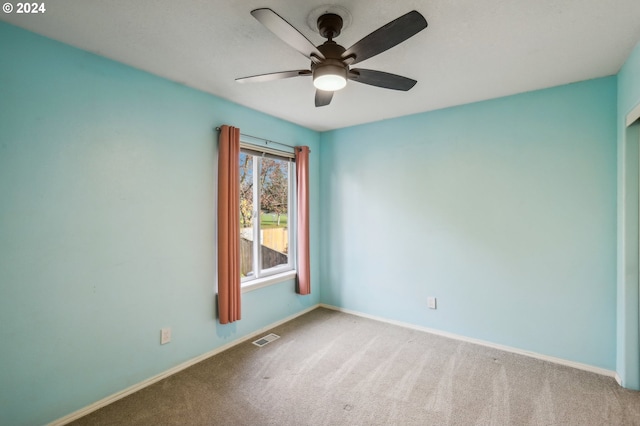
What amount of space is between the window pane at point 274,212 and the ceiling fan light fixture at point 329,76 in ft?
6.25

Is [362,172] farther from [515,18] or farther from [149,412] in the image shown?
[149,412]

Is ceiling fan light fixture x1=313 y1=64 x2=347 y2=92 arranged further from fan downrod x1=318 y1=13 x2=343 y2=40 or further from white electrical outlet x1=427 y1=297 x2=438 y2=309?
white electrical outlet x1=427 y1=297 x2=438 y2=309

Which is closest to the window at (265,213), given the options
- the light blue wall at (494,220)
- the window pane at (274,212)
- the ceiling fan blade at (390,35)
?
the window pane at (274,212)

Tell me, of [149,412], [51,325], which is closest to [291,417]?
[149,412]

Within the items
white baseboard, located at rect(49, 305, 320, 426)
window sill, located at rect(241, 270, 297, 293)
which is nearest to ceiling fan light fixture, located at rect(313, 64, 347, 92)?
window sill, located at rect(241, 270, 297, 293)

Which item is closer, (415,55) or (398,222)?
(415,55)

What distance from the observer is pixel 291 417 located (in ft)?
6.48

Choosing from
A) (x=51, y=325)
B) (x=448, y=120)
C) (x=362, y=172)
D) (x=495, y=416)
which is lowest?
(x=495, y=416)

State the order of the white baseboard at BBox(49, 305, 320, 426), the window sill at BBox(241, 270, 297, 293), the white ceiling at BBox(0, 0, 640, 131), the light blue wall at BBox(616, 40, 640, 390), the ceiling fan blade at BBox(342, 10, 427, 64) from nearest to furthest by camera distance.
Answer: the ceiling fan blade at BBox(342, 10, 427, 64) < the white ceiling at BBox(0, 0, 640, 131) < the white baseboard at BBox(49, 305, 320, 426) < the light blue wall at BBox(616, 40, 640, 390) < the window sill at BBox(241, 270, 297, 293)

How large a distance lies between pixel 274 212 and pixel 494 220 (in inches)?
94.6

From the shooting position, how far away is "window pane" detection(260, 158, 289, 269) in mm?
3545

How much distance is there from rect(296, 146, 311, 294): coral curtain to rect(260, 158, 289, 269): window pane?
0.18 meters

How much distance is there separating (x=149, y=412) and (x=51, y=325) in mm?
852

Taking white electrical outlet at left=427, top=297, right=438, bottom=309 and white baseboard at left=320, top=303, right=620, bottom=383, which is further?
white electrical outlet at left=427, top=297, right=438, bottom=309
